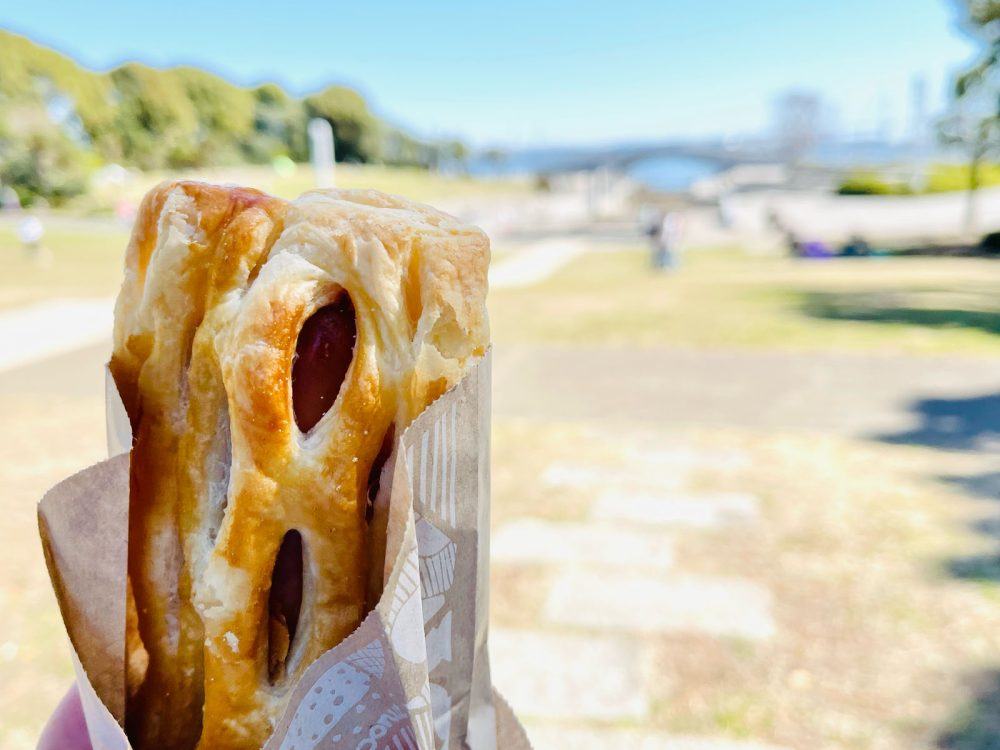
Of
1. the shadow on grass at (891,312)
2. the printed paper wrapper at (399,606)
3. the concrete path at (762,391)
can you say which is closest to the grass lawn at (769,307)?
the shadow on grass at (891,312)

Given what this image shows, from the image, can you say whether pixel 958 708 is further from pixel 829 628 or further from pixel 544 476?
pixel 544 476

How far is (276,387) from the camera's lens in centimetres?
118

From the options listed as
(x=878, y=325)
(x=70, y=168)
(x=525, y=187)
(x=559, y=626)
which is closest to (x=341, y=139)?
(x=525, y=187)

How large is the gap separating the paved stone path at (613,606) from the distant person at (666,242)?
14061mm

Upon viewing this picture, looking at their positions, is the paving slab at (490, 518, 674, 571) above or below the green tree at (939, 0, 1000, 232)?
below

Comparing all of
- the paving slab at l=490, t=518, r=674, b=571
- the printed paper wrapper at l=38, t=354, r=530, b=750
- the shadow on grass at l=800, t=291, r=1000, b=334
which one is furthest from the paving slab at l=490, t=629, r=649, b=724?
the shadow on grass at l=800, t=291, r=1000, b=334

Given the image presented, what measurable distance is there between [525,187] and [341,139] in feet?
90.8

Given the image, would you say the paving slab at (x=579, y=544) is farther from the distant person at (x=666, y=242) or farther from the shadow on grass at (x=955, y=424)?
the distant person at (x=666, y=242)

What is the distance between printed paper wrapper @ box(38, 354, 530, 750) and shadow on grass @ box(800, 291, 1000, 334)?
520 inches

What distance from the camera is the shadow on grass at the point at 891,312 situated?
13082 mm

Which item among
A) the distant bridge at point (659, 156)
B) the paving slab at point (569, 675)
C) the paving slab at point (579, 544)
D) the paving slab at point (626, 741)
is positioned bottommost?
the paving slab at point (626, 741)

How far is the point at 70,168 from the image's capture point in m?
49.9

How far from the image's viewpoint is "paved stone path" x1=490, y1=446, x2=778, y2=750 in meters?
3.77

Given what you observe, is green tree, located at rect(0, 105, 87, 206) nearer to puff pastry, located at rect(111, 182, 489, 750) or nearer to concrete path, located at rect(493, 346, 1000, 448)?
concrete path, located at rect(493, 346, 1000, 448)
